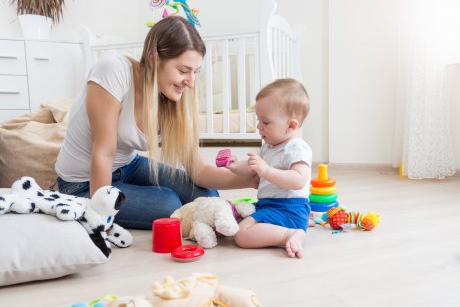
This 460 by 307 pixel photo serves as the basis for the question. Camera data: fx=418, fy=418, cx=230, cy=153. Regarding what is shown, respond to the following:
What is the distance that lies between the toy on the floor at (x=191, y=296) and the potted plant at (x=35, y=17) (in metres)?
2.54

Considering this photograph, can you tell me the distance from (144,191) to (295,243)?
0.55 meters

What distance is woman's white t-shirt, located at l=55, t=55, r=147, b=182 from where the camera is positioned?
1183 mm

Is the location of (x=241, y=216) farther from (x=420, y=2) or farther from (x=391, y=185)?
(x=420, y=2)

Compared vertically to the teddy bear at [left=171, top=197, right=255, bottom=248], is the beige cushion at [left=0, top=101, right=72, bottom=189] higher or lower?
higher

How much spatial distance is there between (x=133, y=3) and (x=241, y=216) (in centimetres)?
270

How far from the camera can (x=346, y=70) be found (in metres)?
2.62

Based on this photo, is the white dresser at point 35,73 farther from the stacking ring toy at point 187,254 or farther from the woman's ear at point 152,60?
the stacking ring toy at point 187,254

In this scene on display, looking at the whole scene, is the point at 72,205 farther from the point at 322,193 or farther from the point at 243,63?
the point at 243,63

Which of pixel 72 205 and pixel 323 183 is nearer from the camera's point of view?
pixel 72 205

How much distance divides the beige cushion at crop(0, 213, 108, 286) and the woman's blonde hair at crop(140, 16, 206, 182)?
0.40m

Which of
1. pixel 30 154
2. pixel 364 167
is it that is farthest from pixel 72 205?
pixel 364 167

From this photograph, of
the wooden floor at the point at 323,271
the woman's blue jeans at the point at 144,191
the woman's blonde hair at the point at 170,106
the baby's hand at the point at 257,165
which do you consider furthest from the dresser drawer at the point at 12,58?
the baby's hand at the point at 257,165

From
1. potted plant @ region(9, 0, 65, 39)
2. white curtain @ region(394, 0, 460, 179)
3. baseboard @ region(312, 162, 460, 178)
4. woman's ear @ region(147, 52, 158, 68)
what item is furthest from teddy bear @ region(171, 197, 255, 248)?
potted plant @ region(9, 0, 65, 39)

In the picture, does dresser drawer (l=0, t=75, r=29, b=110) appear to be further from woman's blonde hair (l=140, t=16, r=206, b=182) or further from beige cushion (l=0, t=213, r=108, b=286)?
beige cushion (l=0, t=213, r=108, b=286)
